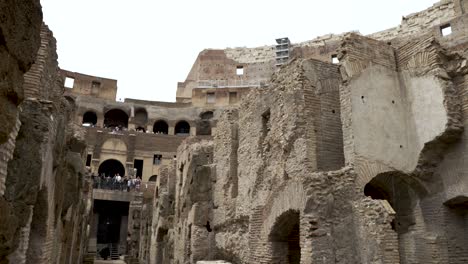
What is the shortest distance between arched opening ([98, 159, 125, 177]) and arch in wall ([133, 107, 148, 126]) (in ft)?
19.7

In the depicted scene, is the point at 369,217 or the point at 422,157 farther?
the point at 422,157

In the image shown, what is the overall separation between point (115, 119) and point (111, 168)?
7419mm

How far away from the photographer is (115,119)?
138 ft

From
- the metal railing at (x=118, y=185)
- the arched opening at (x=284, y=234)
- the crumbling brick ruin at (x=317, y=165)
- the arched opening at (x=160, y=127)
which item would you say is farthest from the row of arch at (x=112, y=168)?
the arched opening at (x=284, y=234)

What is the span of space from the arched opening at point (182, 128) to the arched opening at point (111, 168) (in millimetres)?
7256

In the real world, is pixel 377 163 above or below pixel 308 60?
below

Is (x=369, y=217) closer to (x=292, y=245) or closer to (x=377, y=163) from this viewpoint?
(x=377, y=163)

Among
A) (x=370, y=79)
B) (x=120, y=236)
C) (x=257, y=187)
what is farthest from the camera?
(x=120, y=236)

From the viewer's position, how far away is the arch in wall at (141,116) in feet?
134

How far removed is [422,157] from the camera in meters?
8.08

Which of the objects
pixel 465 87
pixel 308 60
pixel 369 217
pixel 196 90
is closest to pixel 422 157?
pixel 465 87

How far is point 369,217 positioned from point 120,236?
2615 cm

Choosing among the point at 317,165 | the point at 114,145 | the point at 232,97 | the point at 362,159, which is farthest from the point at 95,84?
the point at 362,159

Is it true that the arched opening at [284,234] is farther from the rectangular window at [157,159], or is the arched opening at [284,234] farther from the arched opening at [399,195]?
the rectangular window at [157,159]
